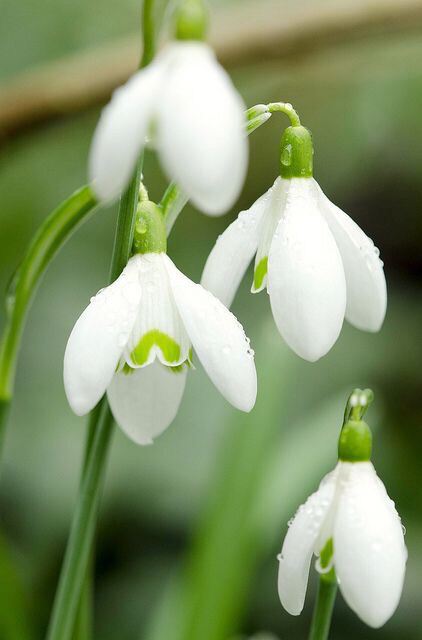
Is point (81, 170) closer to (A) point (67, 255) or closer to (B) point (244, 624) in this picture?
(A) point (67, 255)

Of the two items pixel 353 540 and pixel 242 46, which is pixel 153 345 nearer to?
pixel 353 540

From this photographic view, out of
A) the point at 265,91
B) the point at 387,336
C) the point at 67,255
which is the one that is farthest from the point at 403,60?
the point at 67,255

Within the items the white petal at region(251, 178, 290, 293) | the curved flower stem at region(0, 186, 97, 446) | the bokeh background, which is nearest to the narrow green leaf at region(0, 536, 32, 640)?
the bokeh background

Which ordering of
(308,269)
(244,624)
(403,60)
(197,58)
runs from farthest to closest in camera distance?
(403,60)
(244,624)
(308,269)
(197,58)

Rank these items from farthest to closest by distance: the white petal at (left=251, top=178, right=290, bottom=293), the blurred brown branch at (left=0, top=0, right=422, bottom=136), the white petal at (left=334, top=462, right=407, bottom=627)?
the blurred brown branch at (left=0, top=0, right=422, bottom=136) → the white petal at (left=251, top=178, right=290, bottom=293) → the white petal at (left=334, top=462, right=407, bottom=627)

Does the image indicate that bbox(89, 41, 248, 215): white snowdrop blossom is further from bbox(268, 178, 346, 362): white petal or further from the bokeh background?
the bokeh background

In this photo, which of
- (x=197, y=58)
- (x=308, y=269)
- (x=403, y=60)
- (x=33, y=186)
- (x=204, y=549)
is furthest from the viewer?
(x=403, y=60)

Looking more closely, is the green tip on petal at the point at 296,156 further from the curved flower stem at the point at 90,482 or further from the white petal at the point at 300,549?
the white petal at the point at 300,549
